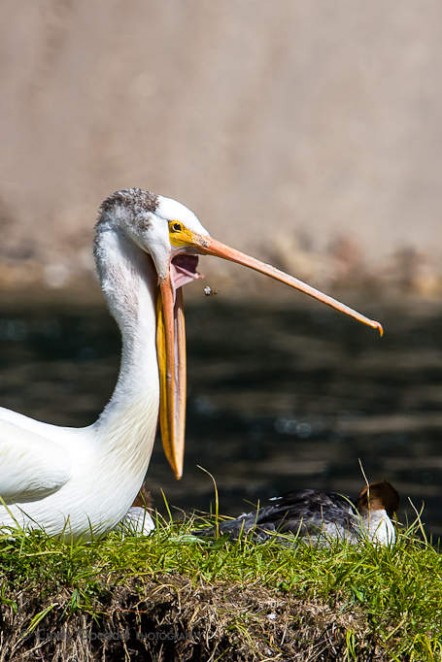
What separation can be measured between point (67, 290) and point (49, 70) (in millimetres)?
7255

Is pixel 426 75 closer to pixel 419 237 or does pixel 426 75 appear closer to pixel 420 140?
pixel 420 140

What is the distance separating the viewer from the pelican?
4.94 metres

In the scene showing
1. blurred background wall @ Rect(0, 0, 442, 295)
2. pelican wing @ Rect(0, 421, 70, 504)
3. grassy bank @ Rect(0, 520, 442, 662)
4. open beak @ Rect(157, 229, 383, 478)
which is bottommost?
grassy bank @ Rect(0, 520, 442, 662)

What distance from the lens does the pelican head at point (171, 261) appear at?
511 cm

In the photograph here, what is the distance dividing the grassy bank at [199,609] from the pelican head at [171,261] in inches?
29.3

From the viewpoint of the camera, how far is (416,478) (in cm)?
1141

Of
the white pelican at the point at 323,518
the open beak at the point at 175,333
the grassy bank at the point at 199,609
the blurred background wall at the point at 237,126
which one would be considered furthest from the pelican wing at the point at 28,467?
the blurred background wall at the point at 237,126

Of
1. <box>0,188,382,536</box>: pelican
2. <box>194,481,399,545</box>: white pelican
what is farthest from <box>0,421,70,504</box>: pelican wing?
<box>194,481,399,545</box>: white pelican

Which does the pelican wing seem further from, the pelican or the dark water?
the dark water

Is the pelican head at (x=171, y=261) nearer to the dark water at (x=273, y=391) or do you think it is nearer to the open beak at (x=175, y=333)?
the open beak at (x=175, y=333)

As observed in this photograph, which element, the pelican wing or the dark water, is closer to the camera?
the pelican wing

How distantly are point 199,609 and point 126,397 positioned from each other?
3.39 feet

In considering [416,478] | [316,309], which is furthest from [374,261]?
[416,478]

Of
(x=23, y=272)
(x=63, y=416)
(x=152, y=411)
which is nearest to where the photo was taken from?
(x=152, y=411)
